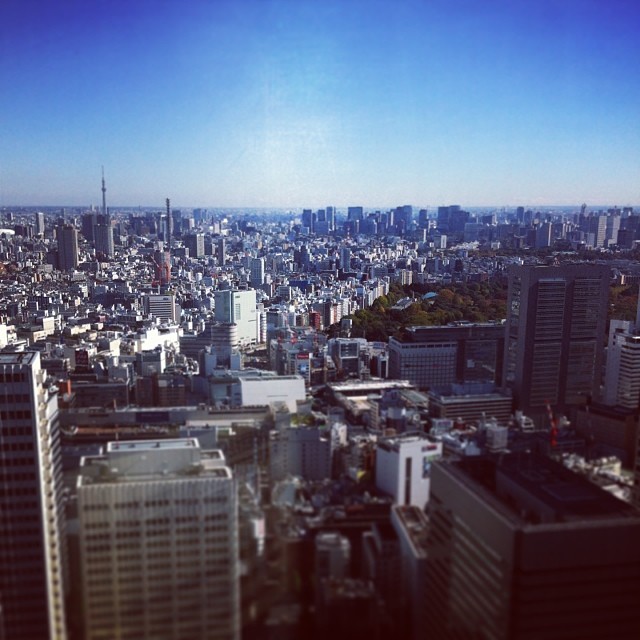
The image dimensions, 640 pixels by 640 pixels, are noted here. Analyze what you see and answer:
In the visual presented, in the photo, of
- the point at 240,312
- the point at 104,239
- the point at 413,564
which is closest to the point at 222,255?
the point at 104,239

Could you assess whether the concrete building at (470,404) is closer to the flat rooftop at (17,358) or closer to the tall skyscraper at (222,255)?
the flat rooftop at (17,358)

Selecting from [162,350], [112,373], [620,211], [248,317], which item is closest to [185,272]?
[248,317]

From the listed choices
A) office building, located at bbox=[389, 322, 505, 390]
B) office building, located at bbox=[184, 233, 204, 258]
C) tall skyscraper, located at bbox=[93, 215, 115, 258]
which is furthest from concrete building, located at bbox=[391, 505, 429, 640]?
office building, located at bbox=[184, 233, 204, 258]

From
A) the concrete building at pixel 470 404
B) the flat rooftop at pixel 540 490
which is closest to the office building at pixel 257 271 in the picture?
the concrete building at pixel 470 404

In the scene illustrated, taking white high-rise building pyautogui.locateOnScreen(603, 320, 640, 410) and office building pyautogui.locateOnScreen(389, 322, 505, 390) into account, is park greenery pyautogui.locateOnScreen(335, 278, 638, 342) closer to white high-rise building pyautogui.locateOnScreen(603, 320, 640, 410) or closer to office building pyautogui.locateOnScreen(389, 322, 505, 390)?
office building pyautogui.locateOnScreen(389, 322, 505, 390)

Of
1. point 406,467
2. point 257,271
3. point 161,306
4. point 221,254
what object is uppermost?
point 221,254

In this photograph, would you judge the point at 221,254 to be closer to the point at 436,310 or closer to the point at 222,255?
the point at 222,255
